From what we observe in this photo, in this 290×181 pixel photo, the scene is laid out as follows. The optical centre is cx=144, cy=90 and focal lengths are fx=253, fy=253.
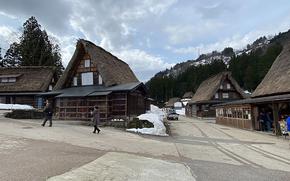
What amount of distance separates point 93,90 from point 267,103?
47.9 feet

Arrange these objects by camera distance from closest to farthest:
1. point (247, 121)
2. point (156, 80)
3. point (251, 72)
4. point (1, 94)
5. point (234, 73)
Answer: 1. point (247, 121)
2. point (1, 94)
3. point (251, 72)
4. point (234, 73)
5. point (156, 80)

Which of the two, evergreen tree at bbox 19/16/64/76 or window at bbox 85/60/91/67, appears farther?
evergreen tree at bbox 19/16/64/76

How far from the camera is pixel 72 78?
90.2ft

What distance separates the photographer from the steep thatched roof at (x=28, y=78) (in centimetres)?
3209

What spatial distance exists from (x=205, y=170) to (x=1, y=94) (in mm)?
31330

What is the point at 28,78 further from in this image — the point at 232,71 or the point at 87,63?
the point at 232,71

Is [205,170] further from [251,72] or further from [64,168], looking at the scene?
[251,72]

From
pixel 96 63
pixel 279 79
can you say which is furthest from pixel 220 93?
pixel 96 63

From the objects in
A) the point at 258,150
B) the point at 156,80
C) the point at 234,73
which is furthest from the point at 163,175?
the point at 156,80

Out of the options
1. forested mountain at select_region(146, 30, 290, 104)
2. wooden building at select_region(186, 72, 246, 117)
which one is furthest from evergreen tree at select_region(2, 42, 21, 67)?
forested mountain at select_region(146, 30, 290, 104)

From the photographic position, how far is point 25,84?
3278 centimetres

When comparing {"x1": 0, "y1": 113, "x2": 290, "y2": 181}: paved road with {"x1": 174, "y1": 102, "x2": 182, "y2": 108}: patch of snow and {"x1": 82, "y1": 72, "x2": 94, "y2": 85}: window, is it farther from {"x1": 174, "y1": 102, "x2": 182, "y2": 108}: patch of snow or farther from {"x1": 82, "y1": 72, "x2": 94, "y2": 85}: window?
{"x1": 174, "y1": 102, "x2": 182, "y2": 108}: patch of snow

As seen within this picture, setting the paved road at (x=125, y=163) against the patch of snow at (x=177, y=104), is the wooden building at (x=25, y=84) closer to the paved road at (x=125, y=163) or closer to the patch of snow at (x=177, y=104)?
the paved road at (x=125, y=163)

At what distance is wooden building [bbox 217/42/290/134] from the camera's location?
61.1ft
